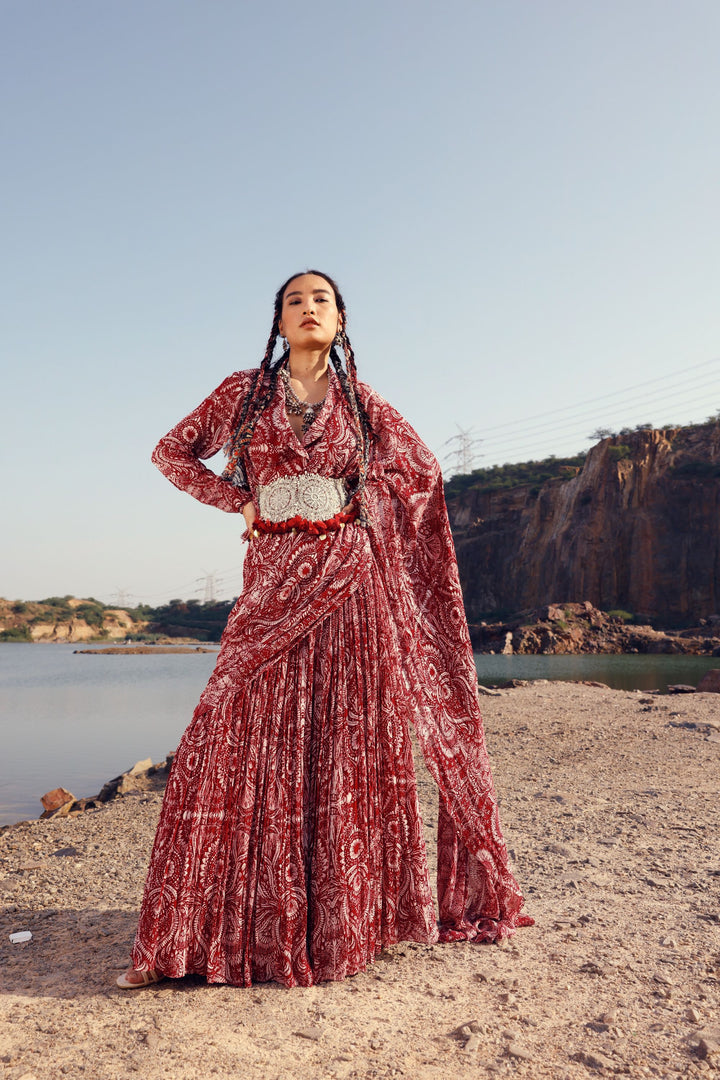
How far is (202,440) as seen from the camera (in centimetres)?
292

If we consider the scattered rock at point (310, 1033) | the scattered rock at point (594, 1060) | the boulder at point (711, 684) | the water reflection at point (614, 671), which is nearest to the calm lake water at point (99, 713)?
the water reflection at point (614, 671)

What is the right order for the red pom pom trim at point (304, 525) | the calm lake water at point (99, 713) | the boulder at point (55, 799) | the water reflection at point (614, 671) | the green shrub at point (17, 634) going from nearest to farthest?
the red pom pom trim at point (304, 525) → the boulder at point (55, 799) → the calm lake water at point (99, 713) → the water reflection at point (614, 671) → the green shrub at point (17, 634)

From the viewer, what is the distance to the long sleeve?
9.39 ft

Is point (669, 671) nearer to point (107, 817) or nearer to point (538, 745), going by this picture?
point (538, 745)

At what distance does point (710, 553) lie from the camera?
40.2 metres

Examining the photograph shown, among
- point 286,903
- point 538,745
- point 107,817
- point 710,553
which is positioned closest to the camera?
point 286,903

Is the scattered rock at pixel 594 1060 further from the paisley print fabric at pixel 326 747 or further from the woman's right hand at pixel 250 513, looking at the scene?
the woman's right hand at pixel 250 513

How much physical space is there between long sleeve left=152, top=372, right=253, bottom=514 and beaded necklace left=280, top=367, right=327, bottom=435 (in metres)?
0.15

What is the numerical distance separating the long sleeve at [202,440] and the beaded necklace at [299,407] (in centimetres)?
15

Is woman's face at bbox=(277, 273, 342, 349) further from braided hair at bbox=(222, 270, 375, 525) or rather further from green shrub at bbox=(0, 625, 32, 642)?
green shrub at bbox=(0, 625, 32, 642)

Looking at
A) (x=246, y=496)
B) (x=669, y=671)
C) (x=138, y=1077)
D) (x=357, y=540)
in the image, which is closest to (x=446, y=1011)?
(x=138, y=1077)

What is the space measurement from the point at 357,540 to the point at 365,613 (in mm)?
267

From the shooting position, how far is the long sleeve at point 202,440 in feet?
9.39

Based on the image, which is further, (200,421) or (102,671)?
(102,671)
